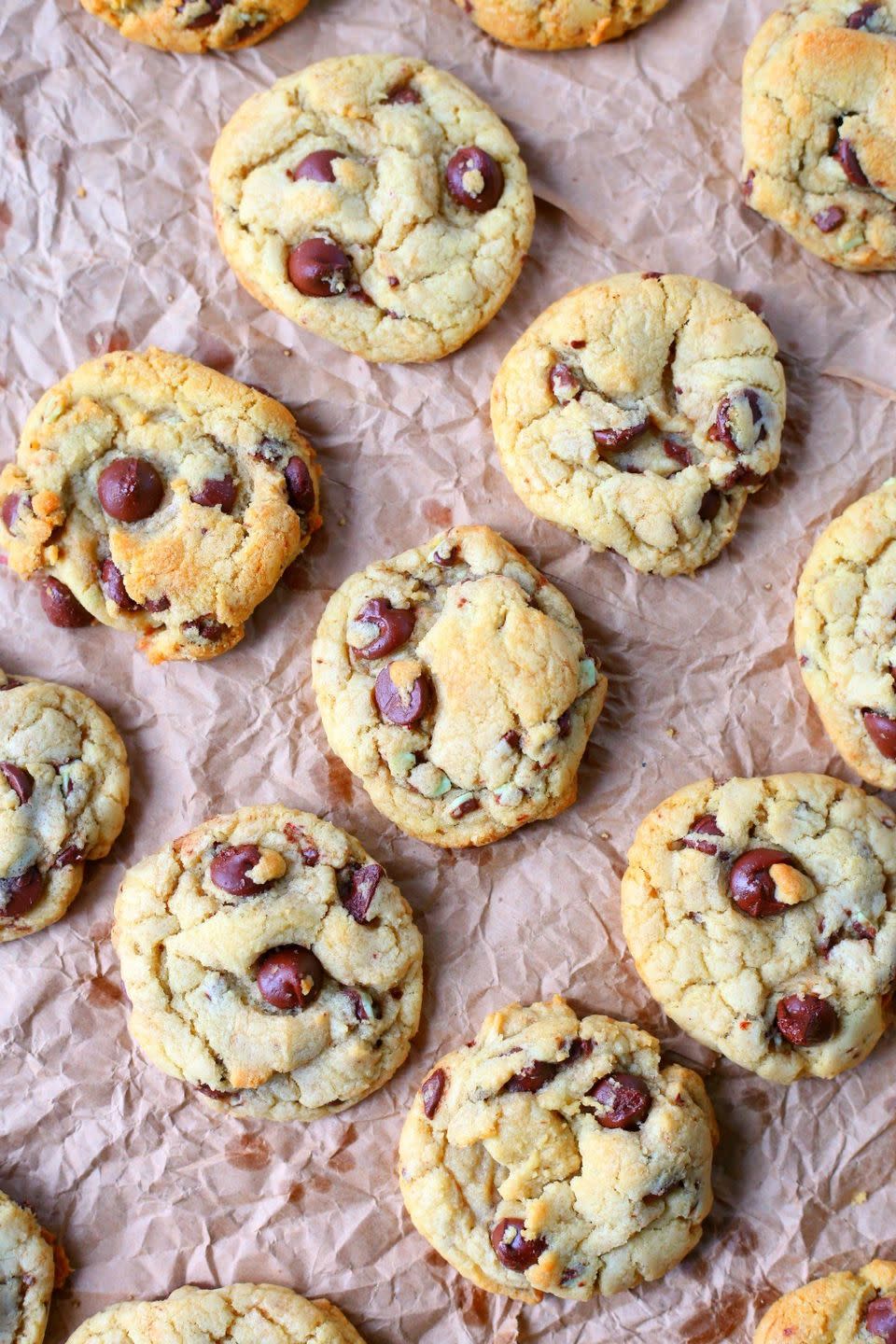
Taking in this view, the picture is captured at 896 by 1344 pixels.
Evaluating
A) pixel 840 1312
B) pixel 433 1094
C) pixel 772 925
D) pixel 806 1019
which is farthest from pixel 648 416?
pixel 840 1312

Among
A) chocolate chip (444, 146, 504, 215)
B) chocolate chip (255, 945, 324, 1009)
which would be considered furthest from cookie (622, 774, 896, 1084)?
chocolate chip (444, 146, 504, 215)

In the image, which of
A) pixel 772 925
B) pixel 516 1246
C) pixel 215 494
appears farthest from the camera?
pixel 215 494

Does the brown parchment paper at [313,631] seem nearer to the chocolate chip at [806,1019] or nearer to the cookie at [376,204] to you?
the cookie at [376,204]

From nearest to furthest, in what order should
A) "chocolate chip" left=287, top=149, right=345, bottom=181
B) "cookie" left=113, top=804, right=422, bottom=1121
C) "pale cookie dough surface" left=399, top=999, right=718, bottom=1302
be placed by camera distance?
"pale cookie dough surface" left=399, top=999, right=718, bottom=1302 < "cookie" left=113, top=804, right=422, bottom=1121 < "chocolate chip" left=287, top=149, right=345, bottom=181

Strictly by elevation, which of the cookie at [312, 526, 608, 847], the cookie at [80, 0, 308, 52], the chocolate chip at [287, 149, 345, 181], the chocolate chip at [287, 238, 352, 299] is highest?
the cookie at [80, 0, 308, 52]

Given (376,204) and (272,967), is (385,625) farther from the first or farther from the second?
(376,204)

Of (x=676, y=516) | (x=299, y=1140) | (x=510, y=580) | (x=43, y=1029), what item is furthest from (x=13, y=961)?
(x=676, y=516)

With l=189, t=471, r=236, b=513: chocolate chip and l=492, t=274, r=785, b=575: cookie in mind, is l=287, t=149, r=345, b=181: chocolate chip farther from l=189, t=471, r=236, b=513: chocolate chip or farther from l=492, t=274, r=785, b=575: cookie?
l=189, t=471, r=236, b=513: chocolate chip
